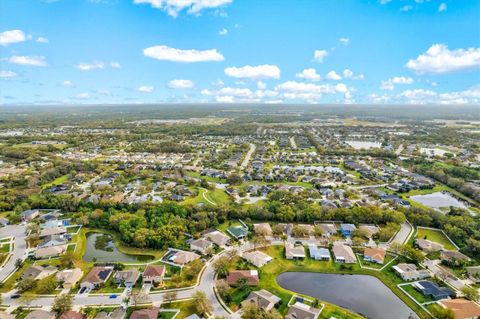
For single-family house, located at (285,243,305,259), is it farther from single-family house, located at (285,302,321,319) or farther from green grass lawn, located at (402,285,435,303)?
green grass lawn, located at (402,285,435,303)

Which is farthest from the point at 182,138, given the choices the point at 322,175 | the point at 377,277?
the point at 377,277

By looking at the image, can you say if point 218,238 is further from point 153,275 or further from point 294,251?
point 153,275

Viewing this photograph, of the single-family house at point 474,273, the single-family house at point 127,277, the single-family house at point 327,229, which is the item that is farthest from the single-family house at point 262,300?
the single-family house at point 474,273

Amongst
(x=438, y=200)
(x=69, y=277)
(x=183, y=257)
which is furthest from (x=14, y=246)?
(x=438, y=200)

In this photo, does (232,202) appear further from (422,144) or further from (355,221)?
(422,144)

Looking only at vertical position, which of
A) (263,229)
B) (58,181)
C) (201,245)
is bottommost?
(201,245)

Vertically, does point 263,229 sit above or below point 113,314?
above
